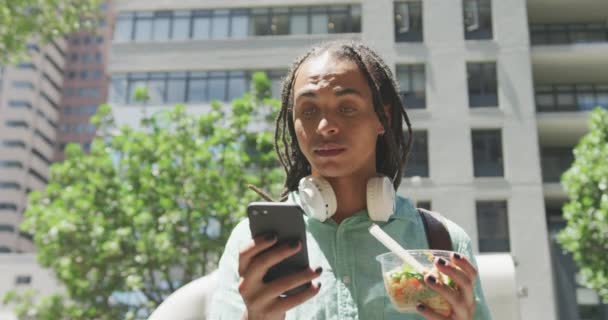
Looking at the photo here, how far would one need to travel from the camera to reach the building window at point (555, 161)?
14078mm

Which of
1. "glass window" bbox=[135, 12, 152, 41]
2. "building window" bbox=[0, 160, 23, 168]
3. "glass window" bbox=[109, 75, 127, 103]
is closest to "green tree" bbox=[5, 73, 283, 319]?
"glass window" bbox=[109, 75, 127, 103]

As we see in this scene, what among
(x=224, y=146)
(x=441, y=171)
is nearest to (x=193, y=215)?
(x=224, y=146)

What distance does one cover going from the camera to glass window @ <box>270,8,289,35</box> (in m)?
14.6

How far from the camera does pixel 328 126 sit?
1.26 meters

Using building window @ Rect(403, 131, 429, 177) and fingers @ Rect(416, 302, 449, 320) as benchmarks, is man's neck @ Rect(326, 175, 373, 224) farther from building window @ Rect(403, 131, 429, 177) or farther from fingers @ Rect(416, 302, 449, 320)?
building window @ Rect(403, 131, 429, 177)

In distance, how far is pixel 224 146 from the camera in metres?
9.31

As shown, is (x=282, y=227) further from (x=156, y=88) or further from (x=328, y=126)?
(x=156, y=88)

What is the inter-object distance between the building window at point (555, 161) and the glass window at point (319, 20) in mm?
6019

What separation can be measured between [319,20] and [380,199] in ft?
44.6

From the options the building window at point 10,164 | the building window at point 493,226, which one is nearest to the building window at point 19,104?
the building window at point 10,164

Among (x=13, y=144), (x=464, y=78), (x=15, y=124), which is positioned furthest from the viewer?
(x=15, y=124)

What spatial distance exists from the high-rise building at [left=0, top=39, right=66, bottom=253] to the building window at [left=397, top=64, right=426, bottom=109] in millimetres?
36238

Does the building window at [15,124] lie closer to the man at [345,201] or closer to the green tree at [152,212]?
the green tree at [152,212]

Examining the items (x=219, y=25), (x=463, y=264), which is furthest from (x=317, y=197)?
(x=219, y=25)
